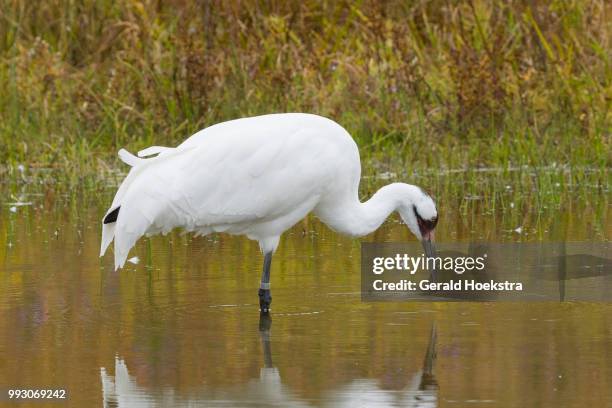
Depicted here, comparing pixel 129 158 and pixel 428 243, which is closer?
pixel 129 158

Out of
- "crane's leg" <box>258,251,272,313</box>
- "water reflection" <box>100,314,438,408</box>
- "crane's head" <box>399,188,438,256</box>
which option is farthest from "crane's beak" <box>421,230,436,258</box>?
"water reflection" <box>100,314,438,408</box>

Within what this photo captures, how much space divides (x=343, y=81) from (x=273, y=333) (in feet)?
21.9

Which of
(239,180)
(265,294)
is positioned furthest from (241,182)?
(265,294)

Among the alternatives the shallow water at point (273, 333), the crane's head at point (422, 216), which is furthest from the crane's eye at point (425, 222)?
the shallow water at point (273, 333)

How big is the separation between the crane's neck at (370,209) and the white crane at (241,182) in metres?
0.08

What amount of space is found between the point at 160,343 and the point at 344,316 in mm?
958

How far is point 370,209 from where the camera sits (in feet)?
26.5

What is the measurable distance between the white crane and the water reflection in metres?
1.55

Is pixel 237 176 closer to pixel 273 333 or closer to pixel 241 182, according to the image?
pixel 241 182

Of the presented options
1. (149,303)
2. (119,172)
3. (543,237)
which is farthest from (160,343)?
(119,172)

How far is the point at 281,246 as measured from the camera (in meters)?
9.33

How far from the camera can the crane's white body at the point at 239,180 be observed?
749 centimetres

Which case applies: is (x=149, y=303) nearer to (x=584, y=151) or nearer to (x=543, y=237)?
(x=543, y=237)

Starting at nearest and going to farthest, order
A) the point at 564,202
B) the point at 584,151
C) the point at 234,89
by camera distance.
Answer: the point at 564,202
the point at 584,151
the point at 234,89
